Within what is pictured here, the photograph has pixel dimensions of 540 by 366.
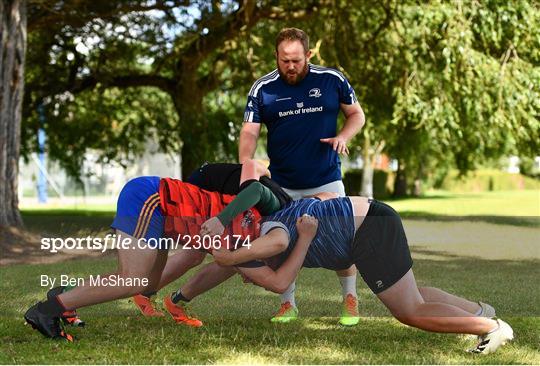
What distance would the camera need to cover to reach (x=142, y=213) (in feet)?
16.2

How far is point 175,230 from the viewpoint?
4980 mm

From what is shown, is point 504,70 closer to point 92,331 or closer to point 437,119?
point 437,119

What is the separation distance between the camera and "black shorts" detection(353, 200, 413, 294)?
5.17 meters

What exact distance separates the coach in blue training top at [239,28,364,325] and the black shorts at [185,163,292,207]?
386 mm

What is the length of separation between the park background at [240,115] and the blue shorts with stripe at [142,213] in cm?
68

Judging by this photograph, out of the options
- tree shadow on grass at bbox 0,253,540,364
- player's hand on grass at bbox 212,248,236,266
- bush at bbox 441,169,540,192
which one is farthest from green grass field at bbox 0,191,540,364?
bush at bbox 441,169,540,192

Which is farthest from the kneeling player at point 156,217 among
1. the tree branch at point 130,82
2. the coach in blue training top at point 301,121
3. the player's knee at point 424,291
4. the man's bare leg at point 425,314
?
the tree branch at point 130,82

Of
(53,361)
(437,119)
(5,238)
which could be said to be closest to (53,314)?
(53,361)

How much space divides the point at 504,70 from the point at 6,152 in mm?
8558

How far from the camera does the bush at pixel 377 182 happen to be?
4033 centimetres

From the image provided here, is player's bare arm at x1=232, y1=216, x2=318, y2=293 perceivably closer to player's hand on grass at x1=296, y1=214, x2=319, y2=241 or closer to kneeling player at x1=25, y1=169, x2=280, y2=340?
player's hand on grass at x1=296, y1=214, x2=319, y2=241

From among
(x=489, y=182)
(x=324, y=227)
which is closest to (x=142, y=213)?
(x=324, y=227)

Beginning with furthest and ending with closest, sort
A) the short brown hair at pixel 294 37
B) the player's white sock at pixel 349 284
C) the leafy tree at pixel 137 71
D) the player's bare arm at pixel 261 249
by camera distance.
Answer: the leafy tree at pixel 137 71
the player's white sock at pixel 349 284
the short brown hair at pixel 294 37
the player's bare arm at pixel 261 249

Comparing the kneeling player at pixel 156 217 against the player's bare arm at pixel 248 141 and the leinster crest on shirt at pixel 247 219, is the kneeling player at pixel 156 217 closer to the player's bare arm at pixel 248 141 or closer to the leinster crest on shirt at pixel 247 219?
the leinster crest on shirt at pixel 247 219
